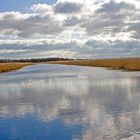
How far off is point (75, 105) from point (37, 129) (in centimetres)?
624

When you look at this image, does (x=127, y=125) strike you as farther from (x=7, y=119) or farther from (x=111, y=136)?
(x=7, y=119)

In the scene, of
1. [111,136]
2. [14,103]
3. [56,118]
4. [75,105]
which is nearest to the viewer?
[111,136]

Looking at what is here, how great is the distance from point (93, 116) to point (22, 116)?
3272mm

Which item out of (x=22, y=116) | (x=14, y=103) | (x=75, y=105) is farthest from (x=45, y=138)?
(x=14, y=103)

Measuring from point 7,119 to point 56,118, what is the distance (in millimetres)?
2157

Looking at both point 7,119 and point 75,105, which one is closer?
point 7,119

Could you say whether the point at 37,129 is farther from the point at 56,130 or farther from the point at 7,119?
the point at 7,119

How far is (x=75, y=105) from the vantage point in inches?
818

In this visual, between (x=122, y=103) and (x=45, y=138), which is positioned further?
(x=122, y=103)

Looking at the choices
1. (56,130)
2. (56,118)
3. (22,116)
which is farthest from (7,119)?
(56,130)

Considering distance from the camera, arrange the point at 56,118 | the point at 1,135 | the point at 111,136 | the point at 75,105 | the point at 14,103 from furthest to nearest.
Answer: the point at 14,103 < the point at 75,105 < the point at 56,118 < the point at 1,135 < the point at 111,136

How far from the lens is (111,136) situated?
1291 cm

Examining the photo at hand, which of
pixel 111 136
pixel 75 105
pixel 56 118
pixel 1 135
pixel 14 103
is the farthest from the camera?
pixel 14 103

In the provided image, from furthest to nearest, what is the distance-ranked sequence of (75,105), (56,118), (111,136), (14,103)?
1. (14,103)
2. (75,105)
3. (56,118)
4. (111,136)
